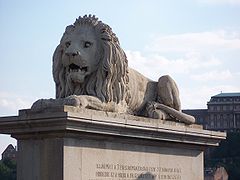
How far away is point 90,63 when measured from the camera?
60.2 feet

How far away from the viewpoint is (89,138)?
56.0 ft

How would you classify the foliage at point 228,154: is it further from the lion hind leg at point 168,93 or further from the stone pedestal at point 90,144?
the stone pedestal at point 90,144

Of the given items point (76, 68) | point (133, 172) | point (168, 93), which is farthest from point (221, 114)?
point (76, 68)

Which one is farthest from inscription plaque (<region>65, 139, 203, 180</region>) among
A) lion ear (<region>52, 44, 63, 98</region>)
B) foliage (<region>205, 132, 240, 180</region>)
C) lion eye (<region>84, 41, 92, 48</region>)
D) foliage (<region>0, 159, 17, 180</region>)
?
foliage (<region>205, 132, 240, 180</region>)

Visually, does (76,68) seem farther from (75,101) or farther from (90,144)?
(90,144)

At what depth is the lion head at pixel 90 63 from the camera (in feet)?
59.7

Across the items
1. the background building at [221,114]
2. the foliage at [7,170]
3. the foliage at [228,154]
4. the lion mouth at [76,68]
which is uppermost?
the background building at [221,114]

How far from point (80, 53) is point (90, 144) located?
82.8 inches

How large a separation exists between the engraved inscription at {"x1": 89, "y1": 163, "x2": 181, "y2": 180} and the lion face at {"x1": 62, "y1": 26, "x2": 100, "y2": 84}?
195cm

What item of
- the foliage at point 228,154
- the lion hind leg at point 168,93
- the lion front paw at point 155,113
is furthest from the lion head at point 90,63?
the foliage at point 228,154

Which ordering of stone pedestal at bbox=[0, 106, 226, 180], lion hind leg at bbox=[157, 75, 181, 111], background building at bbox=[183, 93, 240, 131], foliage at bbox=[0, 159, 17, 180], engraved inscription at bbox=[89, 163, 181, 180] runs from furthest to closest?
background building at bbox=[183, 93, 240, 131] < foliage at bbox=[0, 159, 17, 180] < lion hind leg at bbox=[157, 75, 181, 111] < engraved inscription at bbox=[89, 163, 181, 180] < stone pedestal at bbox=[0, 106, 226, 180]

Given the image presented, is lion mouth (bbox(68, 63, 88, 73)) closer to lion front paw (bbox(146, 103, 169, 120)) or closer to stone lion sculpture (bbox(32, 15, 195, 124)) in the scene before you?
stone lion sculpture (bbox(32, 15, 195, 124))

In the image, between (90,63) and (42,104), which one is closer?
(42,104)

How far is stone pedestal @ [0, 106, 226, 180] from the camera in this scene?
54.2ft
